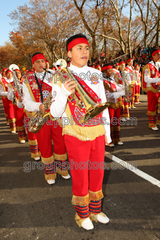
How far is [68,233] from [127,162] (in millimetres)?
2142

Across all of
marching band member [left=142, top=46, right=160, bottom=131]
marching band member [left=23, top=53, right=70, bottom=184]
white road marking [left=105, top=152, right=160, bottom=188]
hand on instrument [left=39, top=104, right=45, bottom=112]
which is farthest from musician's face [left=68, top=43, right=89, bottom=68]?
marching band member [left=142, top=46, right=160, bottom=131]

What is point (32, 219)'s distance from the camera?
2543mm

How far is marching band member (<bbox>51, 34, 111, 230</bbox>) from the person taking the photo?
1926 millimetres

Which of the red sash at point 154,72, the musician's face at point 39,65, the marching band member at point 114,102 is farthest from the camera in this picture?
the red sash at point 154,72

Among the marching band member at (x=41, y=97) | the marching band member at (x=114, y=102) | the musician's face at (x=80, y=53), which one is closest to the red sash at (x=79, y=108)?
the musician's face at (x=80, y=53)

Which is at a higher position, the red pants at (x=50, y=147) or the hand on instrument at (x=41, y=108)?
the hand on instrument at (x=41, y=108)

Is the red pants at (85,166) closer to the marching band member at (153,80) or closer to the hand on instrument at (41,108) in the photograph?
the hand on instrument at (41,108)

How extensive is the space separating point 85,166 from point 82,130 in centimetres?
44

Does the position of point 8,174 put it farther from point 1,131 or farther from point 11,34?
point 11,34

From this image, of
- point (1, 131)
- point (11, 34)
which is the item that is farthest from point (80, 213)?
point (11, 34)

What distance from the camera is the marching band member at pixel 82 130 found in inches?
75.8

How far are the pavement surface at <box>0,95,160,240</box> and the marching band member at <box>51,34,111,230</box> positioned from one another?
32 cm

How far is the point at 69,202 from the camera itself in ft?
9.37

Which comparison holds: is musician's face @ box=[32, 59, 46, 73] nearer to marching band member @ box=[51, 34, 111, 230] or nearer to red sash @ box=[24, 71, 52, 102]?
red sash @ box=[24, 71, 52, 102]
